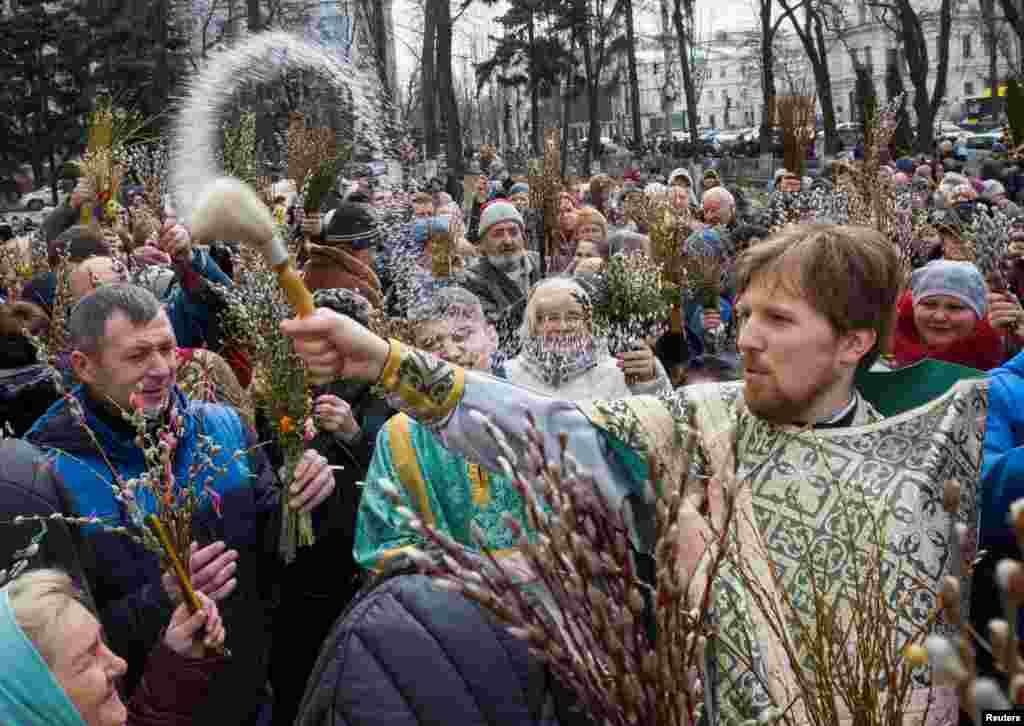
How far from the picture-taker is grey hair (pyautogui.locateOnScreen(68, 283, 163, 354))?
348cm

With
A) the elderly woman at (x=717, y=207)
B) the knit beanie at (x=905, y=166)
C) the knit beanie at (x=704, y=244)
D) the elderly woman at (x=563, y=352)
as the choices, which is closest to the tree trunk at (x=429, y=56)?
the knit beanie at (x=905, y=166)

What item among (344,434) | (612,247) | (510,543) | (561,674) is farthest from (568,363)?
(612,247)

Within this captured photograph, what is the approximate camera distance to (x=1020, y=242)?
4648 millimetres

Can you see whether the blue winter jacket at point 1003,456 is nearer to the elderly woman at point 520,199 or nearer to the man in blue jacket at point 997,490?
the man in blue jacket at point 997,490

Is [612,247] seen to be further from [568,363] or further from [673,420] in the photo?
[673,420]

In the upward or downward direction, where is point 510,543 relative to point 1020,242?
downward

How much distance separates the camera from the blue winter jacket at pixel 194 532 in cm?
314

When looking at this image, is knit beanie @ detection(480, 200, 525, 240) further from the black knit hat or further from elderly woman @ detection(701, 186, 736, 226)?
elderly woman @ detection(701, 186, 736, 226)

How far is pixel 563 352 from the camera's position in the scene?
14.4ft

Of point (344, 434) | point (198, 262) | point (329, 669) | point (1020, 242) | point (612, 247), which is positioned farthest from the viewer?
point (612, 247)

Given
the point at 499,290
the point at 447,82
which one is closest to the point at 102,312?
the point at 499,290

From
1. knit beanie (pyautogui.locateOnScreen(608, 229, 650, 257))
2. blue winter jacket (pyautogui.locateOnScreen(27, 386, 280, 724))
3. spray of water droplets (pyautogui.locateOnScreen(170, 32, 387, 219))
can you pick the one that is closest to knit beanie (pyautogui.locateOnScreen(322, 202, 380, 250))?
spray of water droplets (pyautogui.locateOnScreen(170, 32, 387, 219))

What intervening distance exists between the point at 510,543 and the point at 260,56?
2.31m

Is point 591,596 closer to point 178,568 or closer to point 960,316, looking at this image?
point 178,568
